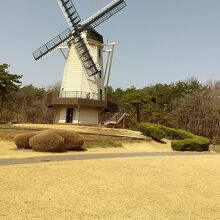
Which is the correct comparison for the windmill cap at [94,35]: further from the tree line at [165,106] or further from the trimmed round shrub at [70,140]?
the tree line at [165,106]

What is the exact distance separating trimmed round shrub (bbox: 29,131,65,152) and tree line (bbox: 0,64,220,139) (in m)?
35.3

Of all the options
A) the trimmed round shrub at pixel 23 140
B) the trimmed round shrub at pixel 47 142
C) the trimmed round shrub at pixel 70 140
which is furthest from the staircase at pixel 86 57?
the trimmed round shrub at pixel 47 142

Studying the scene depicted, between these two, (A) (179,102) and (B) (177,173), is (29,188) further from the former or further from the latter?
(A) (179,102)

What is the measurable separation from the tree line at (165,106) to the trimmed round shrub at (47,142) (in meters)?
35.3

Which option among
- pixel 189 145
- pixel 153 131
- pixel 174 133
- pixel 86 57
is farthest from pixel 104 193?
pixel 86 57

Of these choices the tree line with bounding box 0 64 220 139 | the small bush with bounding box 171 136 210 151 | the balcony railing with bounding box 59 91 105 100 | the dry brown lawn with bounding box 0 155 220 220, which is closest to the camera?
the dry brown lawn with bounding box 0 155 220 220

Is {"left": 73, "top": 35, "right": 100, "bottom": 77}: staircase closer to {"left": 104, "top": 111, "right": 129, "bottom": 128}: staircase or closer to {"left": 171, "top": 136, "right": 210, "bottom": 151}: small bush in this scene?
{"left": 104, "top": 111, "right": 129, "bottom": 128}: staircase

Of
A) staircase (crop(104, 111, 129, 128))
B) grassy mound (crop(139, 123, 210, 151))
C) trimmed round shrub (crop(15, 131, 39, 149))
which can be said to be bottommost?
trimmed round shrub (crop(15, 131, 39, 149))

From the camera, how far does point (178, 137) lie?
40.7 meters

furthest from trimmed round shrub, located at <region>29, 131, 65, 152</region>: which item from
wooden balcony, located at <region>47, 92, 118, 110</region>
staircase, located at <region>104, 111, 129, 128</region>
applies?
staircase, located at <region>104, 111, 129, 128</region>

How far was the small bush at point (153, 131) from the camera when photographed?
37.3 m

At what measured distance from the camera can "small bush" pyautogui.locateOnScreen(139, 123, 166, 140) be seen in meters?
37.3

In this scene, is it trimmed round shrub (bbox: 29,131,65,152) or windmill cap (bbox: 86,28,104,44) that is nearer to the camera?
trimmed round shrub (bbox: 29,131,65,152)

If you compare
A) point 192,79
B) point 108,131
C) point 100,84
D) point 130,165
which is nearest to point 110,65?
point 100,84
